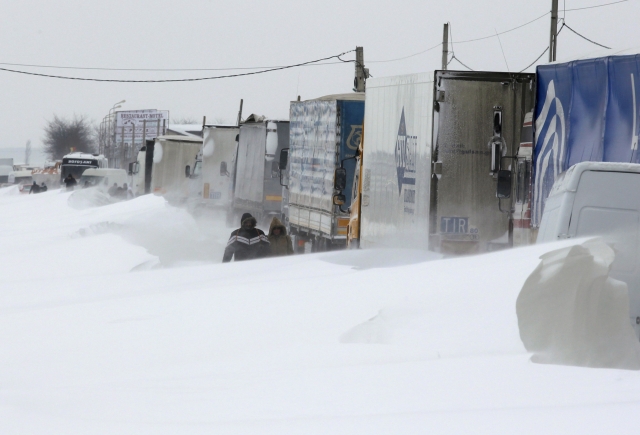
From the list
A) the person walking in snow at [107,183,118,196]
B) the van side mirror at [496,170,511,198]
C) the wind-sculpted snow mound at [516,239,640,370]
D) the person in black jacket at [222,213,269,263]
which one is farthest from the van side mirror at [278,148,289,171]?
the person walking in snow at [107,183,118,196]

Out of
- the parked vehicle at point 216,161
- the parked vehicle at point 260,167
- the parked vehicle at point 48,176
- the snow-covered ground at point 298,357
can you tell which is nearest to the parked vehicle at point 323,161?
the parked vehicle at point 260,167

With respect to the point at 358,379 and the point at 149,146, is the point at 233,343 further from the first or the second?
the point at 149,146

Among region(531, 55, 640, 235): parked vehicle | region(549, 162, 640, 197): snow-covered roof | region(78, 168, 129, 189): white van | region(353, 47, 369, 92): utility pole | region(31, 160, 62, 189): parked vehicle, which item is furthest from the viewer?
region(31, 160, 62, 189): parked vehicle

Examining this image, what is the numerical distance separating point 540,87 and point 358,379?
764 cm

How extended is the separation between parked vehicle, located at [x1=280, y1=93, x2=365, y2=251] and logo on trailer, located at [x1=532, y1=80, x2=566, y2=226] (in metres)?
5.62

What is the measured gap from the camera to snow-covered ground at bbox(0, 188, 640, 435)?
173 inches

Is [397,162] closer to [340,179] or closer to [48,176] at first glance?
[340,179]

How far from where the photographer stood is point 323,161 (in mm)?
18844

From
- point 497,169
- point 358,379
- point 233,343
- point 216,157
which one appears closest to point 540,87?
point 497,169

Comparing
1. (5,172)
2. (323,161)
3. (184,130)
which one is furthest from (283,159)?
(5,172)

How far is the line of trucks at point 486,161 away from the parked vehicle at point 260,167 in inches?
203

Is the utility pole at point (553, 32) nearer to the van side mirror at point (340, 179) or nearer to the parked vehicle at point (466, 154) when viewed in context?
the van side mirror at point (340, 179)

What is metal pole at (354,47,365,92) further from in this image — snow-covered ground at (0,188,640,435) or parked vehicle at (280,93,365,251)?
snow-covered ground at (0,188,640,435)

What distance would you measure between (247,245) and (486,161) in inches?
138
